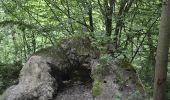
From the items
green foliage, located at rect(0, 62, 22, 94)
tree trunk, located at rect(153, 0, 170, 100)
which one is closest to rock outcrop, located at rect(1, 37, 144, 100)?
green foliage, located at rect(0, 62, 22, 94)

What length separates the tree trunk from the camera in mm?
4285

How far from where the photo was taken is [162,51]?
438 centimetres

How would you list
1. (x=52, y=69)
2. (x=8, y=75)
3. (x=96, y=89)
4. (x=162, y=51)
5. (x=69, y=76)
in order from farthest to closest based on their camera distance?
1. (x=8, y=75)
2. (x=69, y=76)
3. (x=52, y=69)
4. (x=96, y=89)
5. (x=162, y=51)

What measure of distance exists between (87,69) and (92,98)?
0.90 meters

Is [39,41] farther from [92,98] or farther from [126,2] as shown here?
[92,98]

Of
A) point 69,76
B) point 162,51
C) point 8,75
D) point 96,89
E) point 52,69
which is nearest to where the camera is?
point 162,51

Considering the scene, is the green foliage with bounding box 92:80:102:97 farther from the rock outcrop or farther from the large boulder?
the large boulder

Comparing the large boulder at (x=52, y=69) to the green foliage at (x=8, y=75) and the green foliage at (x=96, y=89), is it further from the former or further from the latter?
the green foliage at (x=96, y=89)

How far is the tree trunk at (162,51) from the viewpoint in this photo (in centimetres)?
429

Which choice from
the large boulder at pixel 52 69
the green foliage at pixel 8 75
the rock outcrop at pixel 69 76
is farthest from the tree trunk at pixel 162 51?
the green foliage at pixel 8 75

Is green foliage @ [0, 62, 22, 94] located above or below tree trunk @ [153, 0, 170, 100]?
below

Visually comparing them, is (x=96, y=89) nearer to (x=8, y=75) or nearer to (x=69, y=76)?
(x=69, y=76)

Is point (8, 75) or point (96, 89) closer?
point (96, 89)

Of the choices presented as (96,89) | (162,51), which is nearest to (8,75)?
(96,89)
